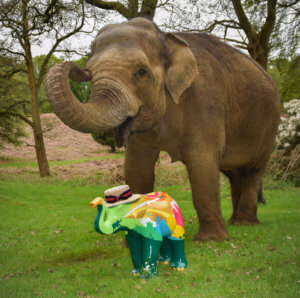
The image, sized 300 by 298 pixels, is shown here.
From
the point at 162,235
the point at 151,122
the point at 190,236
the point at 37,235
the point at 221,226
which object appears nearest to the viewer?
the point at 162,235

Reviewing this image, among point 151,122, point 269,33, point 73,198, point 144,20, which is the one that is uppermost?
point 269,33

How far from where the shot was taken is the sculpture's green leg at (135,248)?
417 centimetres

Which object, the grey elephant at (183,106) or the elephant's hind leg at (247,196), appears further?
the elephant's hind leg at (247,196)

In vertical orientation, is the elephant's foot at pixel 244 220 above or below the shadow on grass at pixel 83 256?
above

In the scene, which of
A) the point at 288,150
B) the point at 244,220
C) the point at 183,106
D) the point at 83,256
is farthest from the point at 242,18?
the point at 83,256

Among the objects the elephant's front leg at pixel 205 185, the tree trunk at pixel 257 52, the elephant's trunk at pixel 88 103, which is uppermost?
the tree trunk at pixel 257 52

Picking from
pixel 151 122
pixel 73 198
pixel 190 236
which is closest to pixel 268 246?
pixel 190 236

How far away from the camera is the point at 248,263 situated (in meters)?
4.73

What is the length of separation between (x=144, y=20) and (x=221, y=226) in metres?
2.93

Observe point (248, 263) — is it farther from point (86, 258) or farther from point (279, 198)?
point (279, 198)

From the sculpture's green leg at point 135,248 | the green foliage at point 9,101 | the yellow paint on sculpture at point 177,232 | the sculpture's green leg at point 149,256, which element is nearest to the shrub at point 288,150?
the yellow paint on sculpture at point 177,232

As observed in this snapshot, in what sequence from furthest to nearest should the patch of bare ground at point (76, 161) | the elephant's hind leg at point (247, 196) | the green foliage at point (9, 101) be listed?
the green foliage at point (9, 101) → the patch of bare ground at point (76, 161) → the elephant's hind leg at point (247, 196)

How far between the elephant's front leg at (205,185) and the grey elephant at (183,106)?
0.01 meters

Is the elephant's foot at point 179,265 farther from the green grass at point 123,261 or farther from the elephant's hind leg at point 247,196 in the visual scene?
the elephant's hind leg at point 247,196
